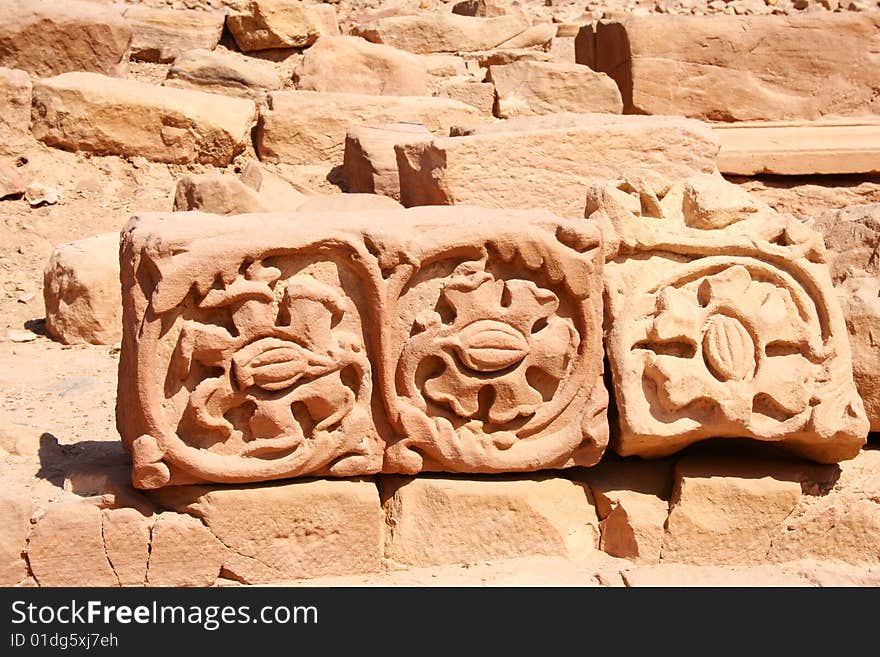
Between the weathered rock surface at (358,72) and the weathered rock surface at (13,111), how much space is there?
7.32 feet

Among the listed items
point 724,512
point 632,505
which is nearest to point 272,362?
point 632,505

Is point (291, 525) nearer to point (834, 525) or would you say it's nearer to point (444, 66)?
point (834, 525)

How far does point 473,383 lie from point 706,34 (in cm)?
482

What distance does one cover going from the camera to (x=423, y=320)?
3014mm

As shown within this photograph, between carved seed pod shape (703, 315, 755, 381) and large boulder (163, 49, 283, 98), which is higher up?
carved seed pod shape (703, 315, 755, 381)

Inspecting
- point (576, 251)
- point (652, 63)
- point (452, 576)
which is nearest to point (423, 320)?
point (576, 251)

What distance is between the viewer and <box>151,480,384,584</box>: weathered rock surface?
118 inches

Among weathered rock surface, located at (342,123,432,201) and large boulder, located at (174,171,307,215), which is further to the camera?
weathered rock surface, located at (342,123,432,201)

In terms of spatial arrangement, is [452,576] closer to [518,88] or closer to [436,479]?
[436,479]

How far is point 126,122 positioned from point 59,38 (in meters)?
1.00

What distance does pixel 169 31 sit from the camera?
27.6 ft

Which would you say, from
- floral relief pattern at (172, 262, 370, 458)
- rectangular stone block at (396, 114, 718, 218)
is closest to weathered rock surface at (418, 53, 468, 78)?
rectangular stone block at (396, 114, 718, 218)

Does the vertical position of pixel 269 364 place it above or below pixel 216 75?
above

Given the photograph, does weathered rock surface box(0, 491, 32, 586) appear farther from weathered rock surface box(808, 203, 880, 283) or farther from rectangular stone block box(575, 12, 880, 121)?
rectangular stone block box(575, 12, 880, 121)
